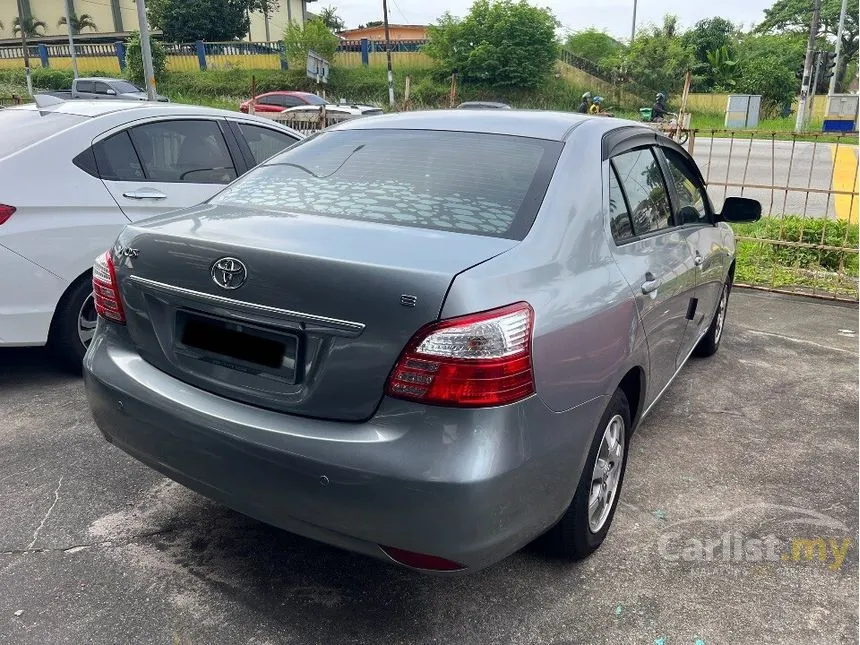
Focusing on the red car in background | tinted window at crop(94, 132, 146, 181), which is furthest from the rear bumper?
the red car in background

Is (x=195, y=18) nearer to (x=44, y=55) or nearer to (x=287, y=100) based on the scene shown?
(x=44, y=55)

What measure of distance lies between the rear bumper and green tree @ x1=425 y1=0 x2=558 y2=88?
42463mm

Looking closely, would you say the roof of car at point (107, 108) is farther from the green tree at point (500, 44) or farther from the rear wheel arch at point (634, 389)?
the green tree at point (500, 44)

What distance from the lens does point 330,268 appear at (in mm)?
2031

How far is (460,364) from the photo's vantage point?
6.29 feet

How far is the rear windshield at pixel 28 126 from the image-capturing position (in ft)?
13.2

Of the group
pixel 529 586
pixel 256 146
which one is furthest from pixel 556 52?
pixel 529 586

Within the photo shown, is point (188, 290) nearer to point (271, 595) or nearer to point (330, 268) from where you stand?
point (330, 268)

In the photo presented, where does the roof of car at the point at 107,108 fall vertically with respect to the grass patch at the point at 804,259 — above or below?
above

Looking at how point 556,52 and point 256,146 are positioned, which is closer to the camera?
point 256,146

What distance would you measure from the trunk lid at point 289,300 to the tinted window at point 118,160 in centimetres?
207

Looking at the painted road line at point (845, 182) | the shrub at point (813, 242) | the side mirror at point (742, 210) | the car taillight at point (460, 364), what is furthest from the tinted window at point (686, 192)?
the shrub at point (813, 242)

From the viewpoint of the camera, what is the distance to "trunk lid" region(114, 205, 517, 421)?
196 cm

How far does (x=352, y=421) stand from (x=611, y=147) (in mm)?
1600
